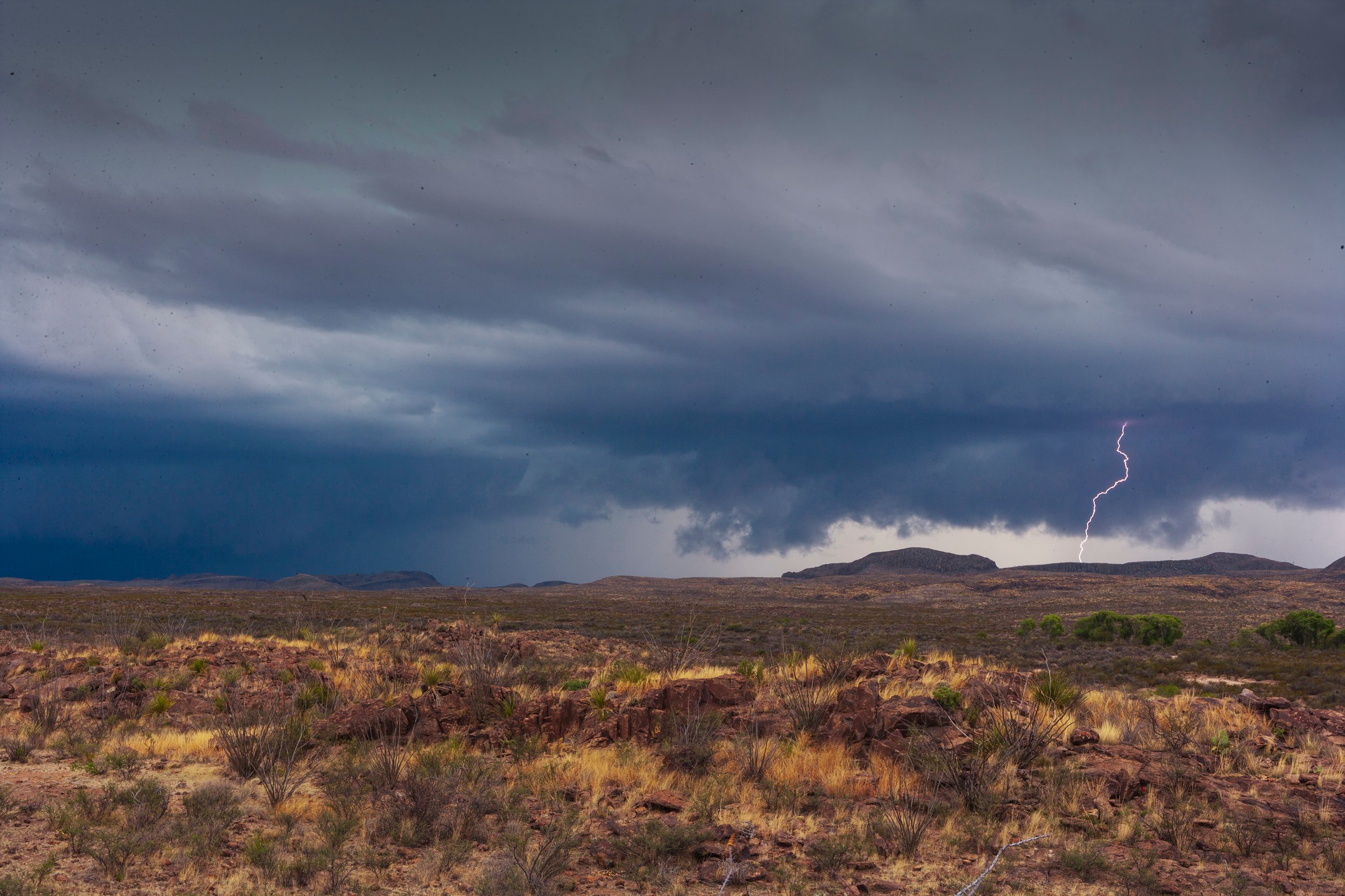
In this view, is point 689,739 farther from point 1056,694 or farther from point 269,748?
point 1056,694

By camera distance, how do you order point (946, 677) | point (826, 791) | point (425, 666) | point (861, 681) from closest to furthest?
point (826, 791) → point (861, 681) → point (946, 677) → point (425, 666)

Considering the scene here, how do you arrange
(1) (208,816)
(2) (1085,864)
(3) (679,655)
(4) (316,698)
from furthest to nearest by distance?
1. (3) (679,655)
2. (4) (316,698)
3. (1) (208,816)
4. (2) (1085,864)

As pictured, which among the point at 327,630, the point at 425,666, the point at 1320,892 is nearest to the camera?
the point at 1320,892

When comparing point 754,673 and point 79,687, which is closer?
point 79,687

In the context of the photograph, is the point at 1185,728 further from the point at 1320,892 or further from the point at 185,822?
the point at 185,822

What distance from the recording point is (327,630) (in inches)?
1292

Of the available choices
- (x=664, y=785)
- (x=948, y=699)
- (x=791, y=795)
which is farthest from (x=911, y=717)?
(x=664, y=785)

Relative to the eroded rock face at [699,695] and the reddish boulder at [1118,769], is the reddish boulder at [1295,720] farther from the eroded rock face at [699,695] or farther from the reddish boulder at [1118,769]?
the eroded rock face at [699,695]

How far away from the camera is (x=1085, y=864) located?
8.48 meters

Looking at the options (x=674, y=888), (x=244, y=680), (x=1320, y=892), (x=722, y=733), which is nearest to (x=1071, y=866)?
(x=1320, y=892)

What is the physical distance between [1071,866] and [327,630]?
30898 mm

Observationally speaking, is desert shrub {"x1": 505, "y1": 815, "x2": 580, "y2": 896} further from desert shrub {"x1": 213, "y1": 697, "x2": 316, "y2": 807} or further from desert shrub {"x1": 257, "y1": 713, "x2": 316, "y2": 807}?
desert shrub {"x1": 213, "y1": 697, "x2": 316, "y2": 807}

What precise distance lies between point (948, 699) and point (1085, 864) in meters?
5.30

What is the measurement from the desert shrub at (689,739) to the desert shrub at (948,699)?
3.85 m
